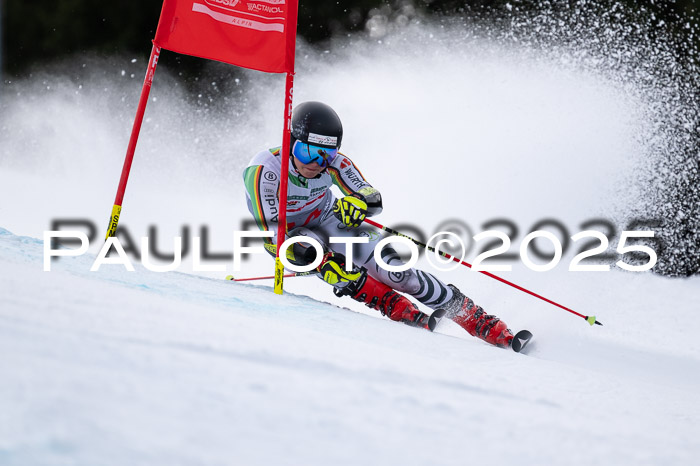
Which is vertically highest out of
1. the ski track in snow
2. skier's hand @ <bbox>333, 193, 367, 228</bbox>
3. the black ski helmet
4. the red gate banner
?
the red gate banner

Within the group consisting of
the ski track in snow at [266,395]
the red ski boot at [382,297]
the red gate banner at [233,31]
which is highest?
the red gate banner at [233,31]

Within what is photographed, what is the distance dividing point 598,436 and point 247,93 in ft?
30.4

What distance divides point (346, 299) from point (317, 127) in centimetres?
327

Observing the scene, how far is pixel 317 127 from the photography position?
404cm

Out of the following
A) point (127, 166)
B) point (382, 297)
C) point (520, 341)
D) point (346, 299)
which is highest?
point (127, 166)

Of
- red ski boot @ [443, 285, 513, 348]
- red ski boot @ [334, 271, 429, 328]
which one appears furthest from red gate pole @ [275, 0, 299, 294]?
red ski boot @ [443, 285, 513, 348]

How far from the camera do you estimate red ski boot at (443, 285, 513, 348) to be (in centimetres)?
402

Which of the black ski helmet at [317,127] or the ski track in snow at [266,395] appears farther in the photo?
the black ski helmet at [317,127]

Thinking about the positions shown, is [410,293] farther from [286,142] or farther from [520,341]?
[286,142]

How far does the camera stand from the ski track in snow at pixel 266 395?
4.42 feet

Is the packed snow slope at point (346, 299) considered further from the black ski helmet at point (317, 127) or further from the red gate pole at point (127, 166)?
the black ski helmet at point (317, 127)

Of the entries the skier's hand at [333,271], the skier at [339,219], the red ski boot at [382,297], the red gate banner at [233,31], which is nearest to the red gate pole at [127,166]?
the red gate banner at [233,31]

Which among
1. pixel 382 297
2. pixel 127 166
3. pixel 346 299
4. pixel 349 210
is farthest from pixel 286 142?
pixel 346 299

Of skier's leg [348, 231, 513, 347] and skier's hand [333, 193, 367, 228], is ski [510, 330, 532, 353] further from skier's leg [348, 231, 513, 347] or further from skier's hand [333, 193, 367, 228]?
skier's hand [333, 193, 367, 228]
